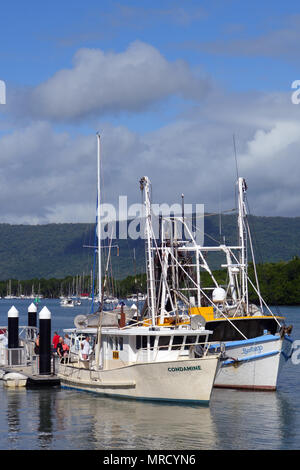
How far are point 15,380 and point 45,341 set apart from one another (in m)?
2.95

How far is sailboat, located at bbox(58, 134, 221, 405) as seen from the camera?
35.2 metres

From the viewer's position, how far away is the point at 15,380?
42.7 metres

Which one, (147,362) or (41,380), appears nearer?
(147,362)

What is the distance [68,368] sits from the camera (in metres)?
41.4

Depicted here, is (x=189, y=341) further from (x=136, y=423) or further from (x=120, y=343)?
(x=136, y=423)

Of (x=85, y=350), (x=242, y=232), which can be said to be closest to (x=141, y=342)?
(x=85, y=350)

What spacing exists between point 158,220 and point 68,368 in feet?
31.4

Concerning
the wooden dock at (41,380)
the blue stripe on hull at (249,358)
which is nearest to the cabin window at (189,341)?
the blue stripe on hull at (249,358)

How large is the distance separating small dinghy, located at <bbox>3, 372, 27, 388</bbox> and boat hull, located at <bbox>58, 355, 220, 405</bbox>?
20.2 feet

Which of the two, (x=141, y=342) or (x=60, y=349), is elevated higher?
(x=141, y=342)

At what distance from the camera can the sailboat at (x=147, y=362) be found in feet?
115

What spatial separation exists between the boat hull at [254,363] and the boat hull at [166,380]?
5.54 m

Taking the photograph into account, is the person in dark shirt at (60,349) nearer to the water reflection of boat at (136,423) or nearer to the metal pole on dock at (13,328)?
the metal pole on dock at (13,328)
